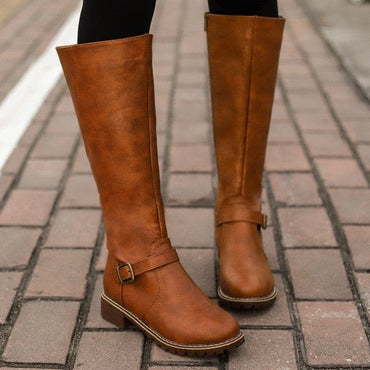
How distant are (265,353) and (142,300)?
0.28 m

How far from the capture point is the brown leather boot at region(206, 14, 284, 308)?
1590mm

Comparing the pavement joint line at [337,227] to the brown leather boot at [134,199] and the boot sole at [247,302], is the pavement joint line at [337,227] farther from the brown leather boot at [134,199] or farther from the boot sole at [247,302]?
the brown leather boot at [134,199]

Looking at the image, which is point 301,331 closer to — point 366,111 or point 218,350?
point 218,350

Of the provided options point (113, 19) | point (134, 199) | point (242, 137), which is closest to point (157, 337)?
point (134, 199)

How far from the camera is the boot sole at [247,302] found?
63.4 inches

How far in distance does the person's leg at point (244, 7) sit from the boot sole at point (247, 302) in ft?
2.10

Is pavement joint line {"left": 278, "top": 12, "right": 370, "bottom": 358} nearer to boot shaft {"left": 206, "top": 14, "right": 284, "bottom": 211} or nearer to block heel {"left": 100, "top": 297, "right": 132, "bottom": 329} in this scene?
boot shaft {"left": 206, "top": 14, "right": 284, "bottom": 211}

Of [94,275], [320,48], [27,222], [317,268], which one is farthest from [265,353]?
[320,48]

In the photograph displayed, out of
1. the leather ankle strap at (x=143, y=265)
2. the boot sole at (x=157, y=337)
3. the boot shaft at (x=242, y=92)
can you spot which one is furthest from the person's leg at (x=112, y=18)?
the boot sole at (x=157, y=337)

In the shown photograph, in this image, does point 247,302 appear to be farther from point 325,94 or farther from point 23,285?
point 325,94

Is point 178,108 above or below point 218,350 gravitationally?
below

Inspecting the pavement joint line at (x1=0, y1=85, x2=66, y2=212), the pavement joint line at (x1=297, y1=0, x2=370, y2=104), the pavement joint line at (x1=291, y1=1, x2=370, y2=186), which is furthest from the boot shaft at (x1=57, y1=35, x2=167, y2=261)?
the pavement joint line at (x1=297, y1=0, x2=370, y2=104)

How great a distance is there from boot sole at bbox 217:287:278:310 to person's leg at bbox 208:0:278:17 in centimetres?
64

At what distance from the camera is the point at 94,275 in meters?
1.81
